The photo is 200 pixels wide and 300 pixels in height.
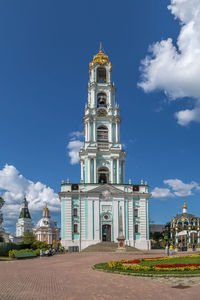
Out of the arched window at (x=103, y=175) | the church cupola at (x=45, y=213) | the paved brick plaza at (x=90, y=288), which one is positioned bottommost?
the church cupola at (x=45, y=213)

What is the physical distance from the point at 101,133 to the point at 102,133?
20 centimetres

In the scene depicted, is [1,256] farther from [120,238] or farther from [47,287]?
[47,287]

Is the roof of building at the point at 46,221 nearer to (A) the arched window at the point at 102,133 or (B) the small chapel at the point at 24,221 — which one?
(B) the small chapel at the point at 24,221

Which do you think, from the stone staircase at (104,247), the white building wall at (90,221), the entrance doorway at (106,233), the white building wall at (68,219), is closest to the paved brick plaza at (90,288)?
the stone staircase at (104,247)

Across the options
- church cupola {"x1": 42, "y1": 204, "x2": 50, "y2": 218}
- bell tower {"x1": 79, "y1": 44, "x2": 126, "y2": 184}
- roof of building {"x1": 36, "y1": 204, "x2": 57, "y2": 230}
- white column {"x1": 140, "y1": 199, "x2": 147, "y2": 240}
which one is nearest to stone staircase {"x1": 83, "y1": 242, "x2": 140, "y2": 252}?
white column {"x1": 140, "y1": 199, "x2": 147, "y2": 240}

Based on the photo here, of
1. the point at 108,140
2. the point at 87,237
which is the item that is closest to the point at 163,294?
the point at 87,237

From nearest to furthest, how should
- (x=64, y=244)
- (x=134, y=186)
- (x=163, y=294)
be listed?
(x=163, y=294) < (x=64, y=244) < (x=134, y=186)

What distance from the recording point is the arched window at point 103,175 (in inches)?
2452

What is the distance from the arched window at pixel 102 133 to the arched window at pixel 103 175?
6.00 m

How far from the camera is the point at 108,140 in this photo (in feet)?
208

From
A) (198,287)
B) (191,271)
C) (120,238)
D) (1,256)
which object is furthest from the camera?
(120,238)

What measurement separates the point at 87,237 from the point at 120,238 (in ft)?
37.8

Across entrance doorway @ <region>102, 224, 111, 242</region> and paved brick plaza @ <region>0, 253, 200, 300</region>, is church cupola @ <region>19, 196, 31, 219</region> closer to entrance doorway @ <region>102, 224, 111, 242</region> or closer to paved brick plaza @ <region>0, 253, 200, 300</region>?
entrance doorway @ <region>102, 224, 111, 242</region>

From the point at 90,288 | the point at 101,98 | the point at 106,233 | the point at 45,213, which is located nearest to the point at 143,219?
the point at 106,233
